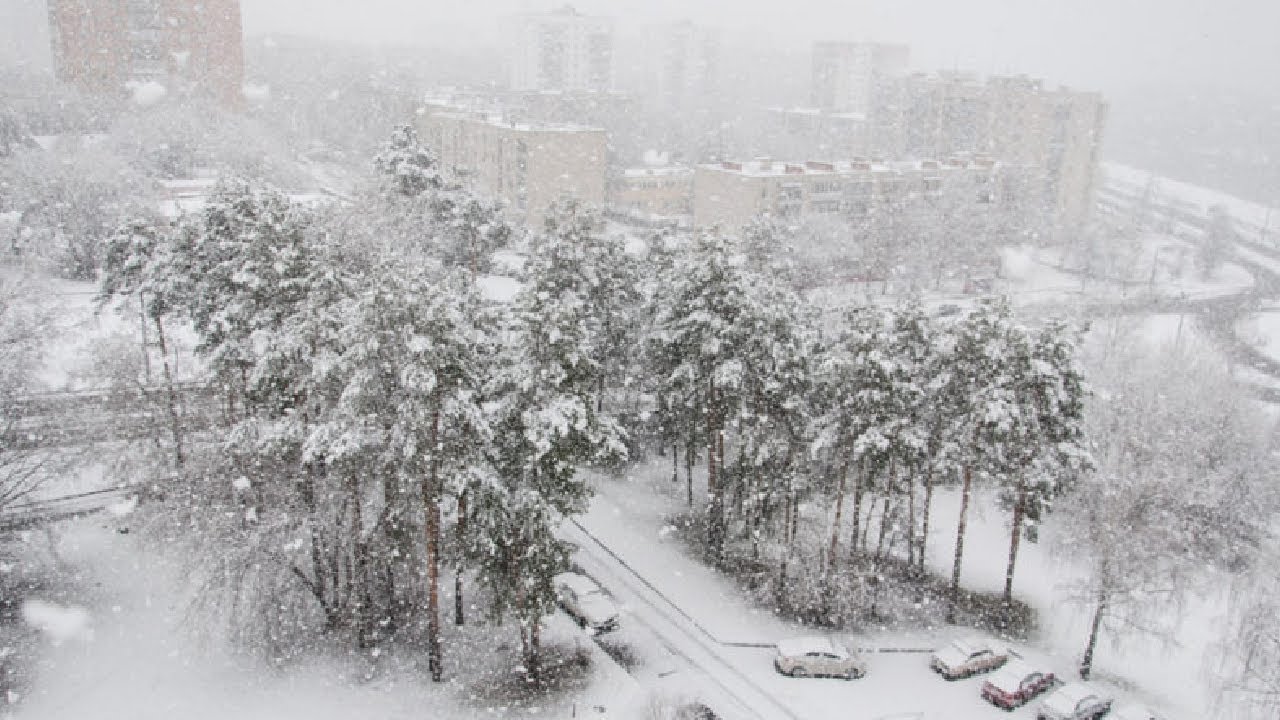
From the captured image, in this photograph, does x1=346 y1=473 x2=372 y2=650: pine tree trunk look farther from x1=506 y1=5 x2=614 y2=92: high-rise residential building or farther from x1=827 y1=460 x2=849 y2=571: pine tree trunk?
x1=506 y1=5 x2=614 y2=92: high-rise residential building

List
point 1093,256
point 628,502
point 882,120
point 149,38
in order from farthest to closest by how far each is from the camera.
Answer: point 882,120, point 149,38, point 1093,256, point 628,502

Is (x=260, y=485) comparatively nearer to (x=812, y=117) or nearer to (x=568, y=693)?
(x=568, y=693)

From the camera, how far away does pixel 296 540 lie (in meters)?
21.2

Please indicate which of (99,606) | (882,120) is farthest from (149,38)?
(882,120)

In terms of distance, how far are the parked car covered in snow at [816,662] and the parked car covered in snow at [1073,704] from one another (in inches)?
173

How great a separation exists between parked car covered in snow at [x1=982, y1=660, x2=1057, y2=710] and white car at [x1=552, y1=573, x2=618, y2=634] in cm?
977

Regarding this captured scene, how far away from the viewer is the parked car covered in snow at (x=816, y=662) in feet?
77.0

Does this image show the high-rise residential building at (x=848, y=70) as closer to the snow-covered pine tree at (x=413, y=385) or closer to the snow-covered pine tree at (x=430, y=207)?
the snow-covered pine tree at (x=430, y=207)

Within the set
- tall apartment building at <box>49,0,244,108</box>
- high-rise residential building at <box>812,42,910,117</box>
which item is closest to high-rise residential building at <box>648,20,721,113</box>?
high-rise residential building at <box>812,42,910,117</box>

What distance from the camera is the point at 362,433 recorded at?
60.8 ft

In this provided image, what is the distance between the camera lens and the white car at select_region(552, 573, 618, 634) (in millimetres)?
24297

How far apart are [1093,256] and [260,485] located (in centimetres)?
7565

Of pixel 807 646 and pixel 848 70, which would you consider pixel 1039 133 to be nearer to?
pixel 848 70

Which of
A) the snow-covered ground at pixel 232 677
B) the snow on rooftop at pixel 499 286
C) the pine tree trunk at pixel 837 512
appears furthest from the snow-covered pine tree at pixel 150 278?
the pine tree trunk at pixel 837 512
